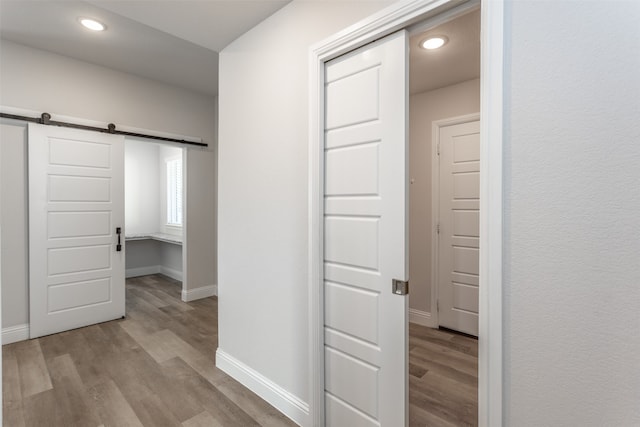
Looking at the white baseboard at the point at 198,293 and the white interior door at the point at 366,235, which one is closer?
the white interior door at the point at 366,235

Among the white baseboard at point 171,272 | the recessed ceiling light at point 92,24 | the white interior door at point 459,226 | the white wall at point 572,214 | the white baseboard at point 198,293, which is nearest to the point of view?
the white wall at point 572,214

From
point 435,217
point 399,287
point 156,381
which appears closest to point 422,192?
point 435,217

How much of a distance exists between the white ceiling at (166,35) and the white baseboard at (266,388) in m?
2.51

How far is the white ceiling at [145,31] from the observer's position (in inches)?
80.9

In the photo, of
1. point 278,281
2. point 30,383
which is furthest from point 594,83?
point 30,383

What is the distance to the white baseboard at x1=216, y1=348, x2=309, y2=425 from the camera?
196cm

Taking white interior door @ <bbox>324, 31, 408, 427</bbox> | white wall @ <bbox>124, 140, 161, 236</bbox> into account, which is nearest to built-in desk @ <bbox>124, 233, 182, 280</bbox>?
white wall @ <bbox>124, 140, 161, 236</bbox>

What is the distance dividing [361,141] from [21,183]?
347cm

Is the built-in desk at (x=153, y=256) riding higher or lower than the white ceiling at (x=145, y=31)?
lower

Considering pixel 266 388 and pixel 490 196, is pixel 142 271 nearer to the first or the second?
pixel 266 388

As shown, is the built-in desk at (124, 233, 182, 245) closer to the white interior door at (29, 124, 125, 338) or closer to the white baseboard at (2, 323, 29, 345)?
the white interior door at (29, 124, 125, 338)

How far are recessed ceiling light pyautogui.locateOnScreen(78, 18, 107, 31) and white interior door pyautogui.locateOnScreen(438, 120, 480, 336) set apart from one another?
3.41 m

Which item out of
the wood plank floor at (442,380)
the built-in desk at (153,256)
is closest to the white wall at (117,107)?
the built-in desk at (153,256)

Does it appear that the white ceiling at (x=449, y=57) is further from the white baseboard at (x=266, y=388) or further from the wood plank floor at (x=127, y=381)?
the wood plank floor at (x=127, y=381)
